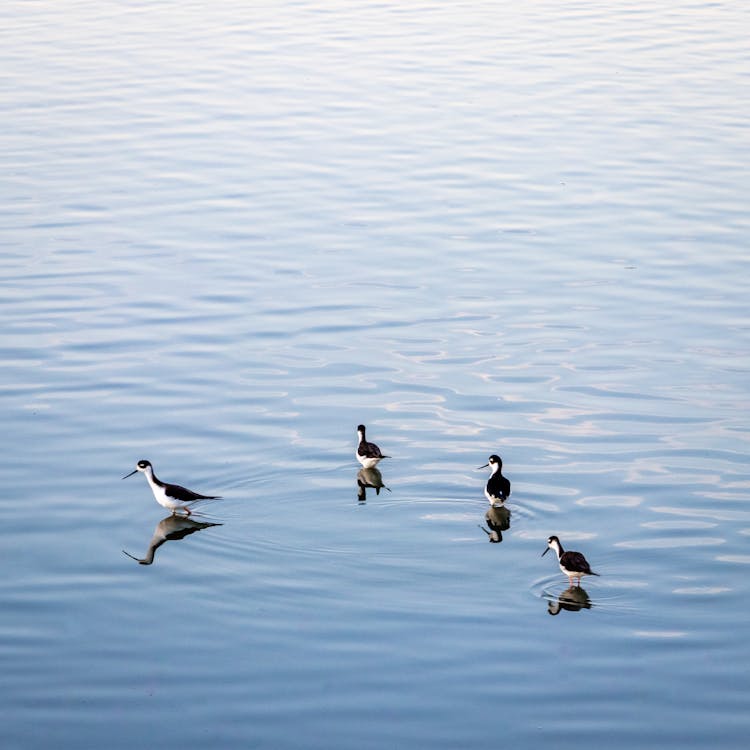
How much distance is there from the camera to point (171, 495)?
1680 centimetres

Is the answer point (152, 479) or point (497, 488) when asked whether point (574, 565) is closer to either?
point (497, 488)

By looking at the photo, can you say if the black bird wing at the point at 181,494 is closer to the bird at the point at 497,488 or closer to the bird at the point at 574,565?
the bird at the point at 497,488

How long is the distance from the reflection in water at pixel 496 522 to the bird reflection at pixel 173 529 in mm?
3175

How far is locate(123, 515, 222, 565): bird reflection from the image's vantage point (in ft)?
54.7

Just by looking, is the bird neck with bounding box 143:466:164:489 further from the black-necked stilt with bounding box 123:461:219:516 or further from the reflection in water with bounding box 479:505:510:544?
the reflection in water with bounding box 479:505:510:544

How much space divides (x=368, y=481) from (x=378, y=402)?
8.62 ft

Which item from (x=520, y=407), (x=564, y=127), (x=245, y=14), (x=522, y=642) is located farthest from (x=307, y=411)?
(x=245, y=14)

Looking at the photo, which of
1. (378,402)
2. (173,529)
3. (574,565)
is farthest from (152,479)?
(574,565)

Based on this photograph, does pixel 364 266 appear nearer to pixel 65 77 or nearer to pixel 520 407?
pixel 520 407

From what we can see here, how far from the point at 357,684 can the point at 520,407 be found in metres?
7.23

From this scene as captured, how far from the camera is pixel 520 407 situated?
19859 millimetres

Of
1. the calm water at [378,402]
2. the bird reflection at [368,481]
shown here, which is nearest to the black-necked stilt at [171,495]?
the calm water at [378,402]

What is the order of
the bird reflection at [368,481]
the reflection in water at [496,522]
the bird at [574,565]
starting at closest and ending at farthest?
the bird at [574,565] → the reflection in water at [496,522] → the bird reflection at [368,481]

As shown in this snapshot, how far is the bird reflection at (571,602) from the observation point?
1467 centimetres
